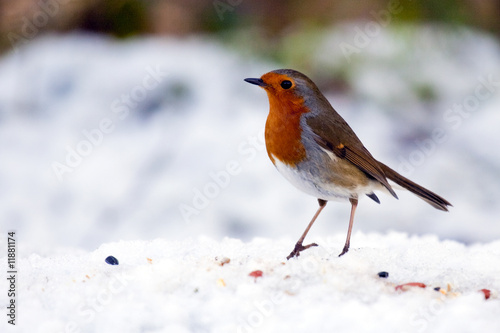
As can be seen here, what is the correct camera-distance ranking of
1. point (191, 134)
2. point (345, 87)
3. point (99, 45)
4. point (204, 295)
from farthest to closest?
point (99, 45)
point (345, 87)
point (191, 134)
point (204, 295)

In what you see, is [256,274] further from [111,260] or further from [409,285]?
[111,260]

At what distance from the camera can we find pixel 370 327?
2033 millimetres

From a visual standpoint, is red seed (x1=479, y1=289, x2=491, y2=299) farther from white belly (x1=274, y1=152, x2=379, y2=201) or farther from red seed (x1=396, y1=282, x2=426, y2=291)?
white belly (x1=274, y1=152, x2=379, y2=201)

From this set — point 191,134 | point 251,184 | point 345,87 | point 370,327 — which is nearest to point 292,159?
point 370,327

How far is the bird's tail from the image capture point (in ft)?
10.3

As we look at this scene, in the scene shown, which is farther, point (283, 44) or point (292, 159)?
point (283, 44)

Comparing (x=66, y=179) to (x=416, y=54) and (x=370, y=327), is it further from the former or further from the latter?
(x=370, y=327)

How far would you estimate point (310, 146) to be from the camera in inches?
112

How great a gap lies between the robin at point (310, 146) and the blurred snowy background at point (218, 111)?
2.16 metres

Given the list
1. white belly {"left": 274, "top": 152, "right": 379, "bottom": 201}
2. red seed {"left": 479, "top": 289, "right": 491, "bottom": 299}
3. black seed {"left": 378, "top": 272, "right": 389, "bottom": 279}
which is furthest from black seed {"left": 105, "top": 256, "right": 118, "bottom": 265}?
red seed {"left": 479, "top": 289, "right": 491, "bottom": 299}

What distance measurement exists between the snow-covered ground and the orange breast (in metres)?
0.45

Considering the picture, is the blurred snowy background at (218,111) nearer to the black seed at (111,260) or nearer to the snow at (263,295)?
the black seed at (111,260)

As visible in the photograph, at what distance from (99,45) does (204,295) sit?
210 inches

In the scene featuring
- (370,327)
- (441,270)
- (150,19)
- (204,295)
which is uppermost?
(150,19)
